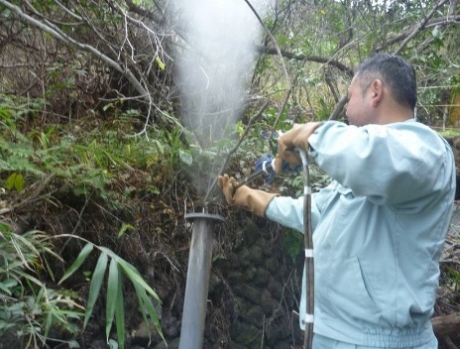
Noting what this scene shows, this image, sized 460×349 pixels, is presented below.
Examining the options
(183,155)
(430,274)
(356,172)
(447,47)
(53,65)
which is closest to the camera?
(356,172)

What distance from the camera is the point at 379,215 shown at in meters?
2.32

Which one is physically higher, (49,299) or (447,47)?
(447,47)

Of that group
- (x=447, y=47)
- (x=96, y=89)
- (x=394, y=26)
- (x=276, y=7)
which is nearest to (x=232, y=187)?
(x=96, y=89)

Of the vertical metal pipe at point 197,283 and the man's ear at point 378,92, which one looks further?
the vertical metal pipe at point 197,283

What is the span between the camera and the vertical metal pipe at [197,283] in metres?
2.97

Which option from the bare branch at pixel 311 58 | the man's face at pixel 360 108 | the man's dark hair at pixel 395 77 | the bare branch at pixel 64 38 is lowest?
the man's face at pixel 360 108

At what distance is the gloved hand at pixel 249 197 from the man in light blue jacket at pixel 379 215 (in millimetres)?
439

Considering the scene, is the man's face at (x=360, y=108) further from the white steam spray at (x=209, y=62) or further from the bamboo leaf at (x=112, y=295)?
the white steam spray at (x=209, y=62)

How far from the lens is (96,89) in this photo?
4.77 metres

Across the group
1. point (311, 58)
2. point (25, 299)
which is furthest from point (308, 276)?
point (311, 58)

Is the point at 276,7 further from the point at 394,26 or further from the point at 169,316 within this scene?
the point at 169,316

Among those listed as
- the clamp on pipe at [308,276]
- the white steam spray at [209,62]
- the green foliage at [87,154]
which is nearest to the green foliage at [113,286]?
the green foliage at [87,154]

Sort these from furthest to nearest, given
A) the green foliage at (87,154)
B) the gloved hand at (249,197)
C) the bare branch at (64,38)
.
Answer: the bare branch at (64,38)
the green foliage at (87,154)
the gloved hand at (249,197)

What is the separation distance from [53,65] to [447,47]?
3373 millimetres
